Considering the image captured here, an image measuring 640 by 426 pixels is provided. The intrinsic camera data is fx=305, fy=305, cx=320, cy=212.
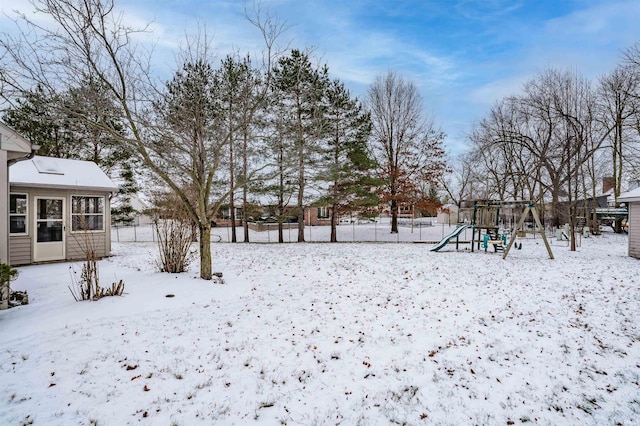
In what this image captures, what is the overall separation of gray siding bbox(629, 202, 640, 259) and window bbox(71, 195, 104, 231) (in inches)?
727

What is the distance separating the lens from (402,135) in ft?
70.3

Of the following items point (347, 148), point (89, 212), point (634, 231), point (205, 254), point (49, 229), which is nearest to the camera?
point (205, 254)

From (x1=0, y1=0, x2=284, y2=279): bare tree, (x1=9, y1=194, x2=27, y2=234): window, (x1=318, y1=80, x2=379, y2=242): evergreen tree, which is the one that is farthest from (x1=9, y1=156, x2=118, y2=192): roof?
(x1=318, y1=80, x2=379, y2=242): evergreen tree

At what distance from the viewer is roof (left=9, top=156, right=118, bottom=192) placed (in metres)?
9.27

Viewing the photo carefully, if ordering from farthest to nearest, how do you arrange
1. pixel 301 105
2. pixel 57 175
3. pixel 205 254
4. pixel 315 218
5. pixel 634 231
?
pixel 315 218 < pixel 301 105 < pixel 634 231 < pixel 57 175 < pixel 205 254

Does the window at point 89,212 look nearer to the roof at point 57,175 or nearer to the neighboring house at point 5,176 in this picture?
the roof at point 57,175

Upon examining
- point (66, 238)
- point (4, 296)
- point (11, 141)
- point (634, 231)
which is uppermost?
point (11, 141)

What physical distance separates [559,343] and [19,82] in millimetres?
9463

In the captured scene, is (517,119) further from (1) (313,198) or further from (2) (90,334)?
(2) (90,334)

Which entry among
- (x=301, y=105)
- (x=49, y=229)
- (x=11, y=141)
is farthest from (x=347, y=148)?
(x=11, y=141)

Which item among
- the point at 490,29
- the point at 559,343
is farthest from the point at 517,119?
the point at 559,343

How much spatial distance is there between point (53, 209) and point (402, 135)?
19229mm

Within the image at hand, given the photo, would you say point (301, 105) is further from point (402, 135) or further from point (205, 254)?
point (402, 135)

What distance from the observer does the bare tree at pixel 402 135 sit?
21312 millimetres
